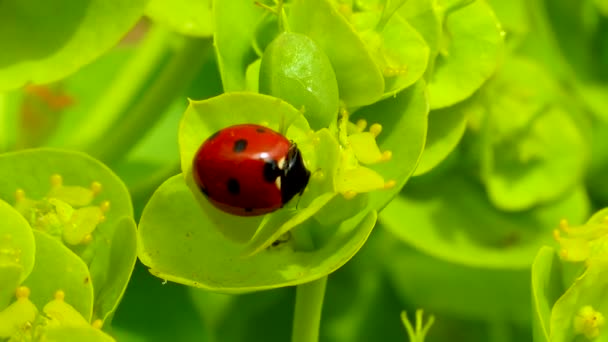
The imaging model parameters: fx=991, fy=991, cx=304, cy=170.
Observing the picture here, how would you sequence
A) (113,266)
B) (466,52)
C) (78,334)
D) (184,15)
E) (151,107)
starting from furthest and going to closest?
(151,107), (184,15), (466,52), (113,266), (78,334)

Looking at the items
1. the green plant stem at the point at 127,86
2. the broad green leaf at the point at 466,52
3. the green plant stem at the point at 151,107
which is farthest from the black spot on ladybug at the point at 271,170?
the green plant stem at the point at 127,86

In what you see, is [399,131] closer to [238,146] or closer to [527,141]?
[238,146]

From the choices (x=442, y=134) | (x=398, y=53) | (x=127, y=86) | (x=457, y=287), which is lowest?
(x=457, y=287)

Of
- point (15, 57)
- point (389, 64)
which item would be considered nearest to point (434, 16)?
point (389, 64)

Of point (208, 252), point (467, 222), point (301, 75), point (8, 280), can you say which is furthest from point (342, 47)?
point (467, 222)

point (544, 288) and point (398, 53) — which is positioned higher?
point (398, 53)

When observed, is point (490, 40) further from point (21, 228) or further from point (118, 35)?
point (21, 228)

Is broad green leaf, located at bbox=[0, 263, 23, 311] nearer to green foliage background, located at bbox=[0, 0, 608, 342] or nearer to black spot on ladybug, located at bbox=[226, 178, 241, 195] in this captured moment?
green foliage background, located at bbox=[0, 0, 608, 342]

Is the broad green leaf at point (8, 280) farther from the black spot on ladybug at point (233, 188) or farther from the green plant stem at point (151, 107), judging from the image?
the green plant stem at point (151, 107)
